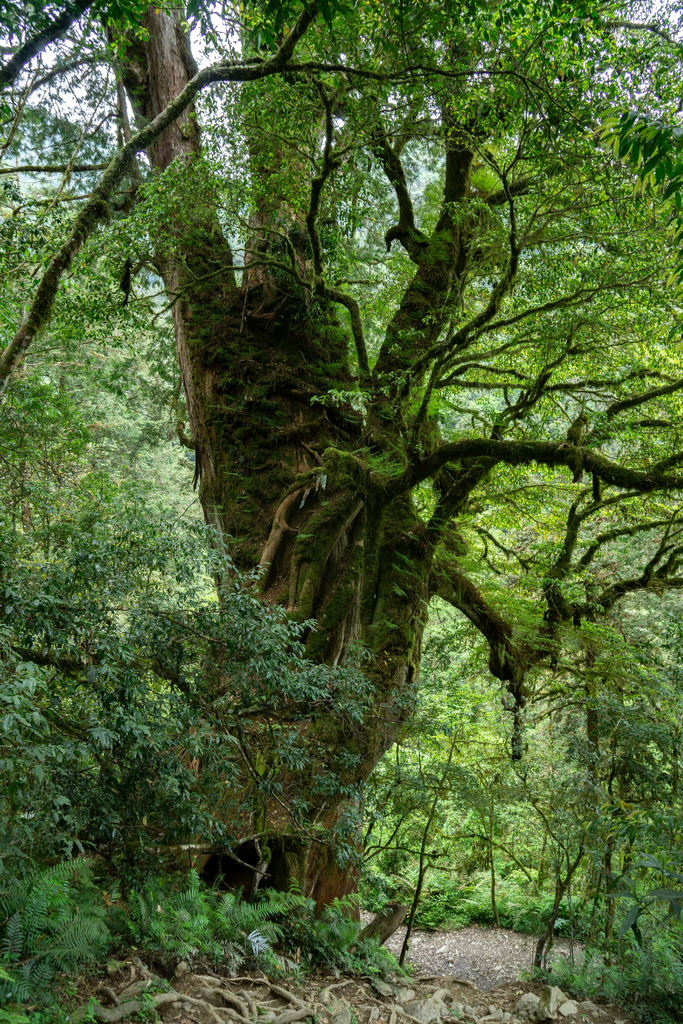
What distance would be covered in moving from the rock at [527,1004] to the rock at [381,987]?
1951 millimetres

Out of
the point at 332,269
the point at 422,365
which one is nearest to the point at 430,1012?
the point at 422,365

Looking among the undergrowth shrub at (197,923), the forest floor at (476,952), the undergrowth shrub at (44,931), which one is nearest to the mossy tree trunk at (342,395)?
the undergrowth shrub at (197,923)

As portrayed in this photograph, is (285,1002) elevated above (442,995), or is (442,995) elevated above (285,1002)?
(285,1002)

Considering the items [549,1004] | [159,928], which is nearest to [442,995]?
[549,1004]

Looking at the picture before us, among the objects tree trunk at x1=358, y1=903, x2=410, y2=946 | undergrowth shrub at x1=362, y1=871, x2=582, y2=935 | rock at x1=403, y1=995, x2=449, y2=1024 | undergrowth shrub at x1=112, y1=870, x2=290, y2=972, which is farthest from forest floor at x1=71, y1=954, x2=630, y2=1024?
undergrowth shrub at x1=362, y1=871, x2=582, y2=935

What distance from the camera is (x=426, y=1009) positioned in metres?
5.02

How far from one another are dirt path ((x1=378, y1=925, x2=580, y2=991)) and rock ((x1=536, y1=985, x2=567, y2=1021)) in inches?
121

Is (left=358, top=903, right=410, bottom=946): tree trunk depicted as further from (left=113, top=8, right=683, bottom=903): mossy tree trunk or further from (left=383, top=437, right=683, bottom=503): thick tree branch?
(left=383, top=437, right=683, bottom=503): thick tree branch

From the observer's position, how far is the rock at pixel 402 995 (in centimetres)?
520

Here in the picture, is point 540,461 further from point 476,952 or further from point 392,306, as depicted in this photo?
point 476,952

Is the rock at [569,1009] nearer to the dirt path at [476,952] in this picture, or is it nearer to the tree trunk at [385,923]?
the tree trunk at [385,923]

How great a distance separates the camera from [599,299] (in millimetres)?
7215

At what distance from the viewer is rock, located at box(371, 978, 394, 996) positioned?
5160 millimetres

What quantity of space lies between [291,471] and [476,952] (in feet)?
29.8
